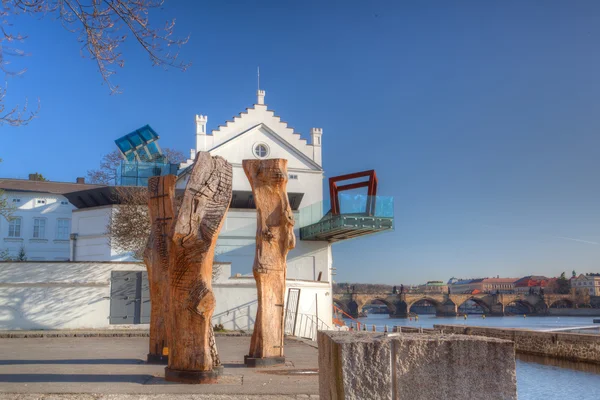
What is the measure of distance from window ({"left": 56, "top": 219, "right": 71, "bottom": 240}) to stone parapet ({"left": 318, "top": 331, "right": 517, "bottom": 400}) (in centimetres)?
3992

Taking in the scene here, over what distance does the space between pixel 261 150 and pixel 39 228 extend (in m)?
17.1

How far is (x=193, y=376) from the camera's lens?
27.0ft

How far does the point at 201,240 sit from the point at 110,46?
9.83 feet

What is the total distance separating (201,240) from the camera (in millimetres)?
8266

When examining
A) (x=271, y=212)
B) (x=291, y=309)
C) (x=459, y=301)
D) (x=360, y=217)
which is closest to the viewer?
(x=271, y=212)

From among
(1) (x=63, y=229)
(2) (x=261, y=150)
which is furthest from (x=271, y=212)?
(1) (x=63, y=229)

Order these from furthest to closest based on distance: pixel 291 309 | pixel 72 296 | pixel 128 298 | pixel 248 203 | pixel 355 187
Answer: pixel 248 203 < pixel 355 187 < pixel 291 309 < pixel 128 298 < pixel 72 296

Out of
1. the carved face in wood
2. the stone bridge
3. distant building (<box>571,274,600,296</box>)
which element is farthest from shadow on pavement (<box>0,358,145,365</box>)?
distant building (<box>571,274,600,296</box>)

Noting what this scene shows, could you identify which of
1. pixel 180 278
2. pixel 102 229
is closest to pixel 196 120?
pixel 102 229

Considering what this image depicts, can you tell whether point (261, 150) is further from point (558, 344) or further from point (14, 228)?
point (558, 344)

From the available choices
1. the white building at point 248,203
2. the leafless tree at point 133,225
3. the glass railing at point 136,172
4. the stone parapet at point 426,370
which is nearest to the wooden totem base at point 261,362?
the stone parapet at point 426,370

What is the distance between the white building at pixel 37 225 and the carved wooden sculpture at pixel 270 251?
1254 inches

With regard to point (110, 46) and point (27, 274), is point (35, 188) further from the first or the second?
point (110, 46)

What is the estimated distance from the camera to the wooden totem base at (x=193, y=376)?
323 inches
